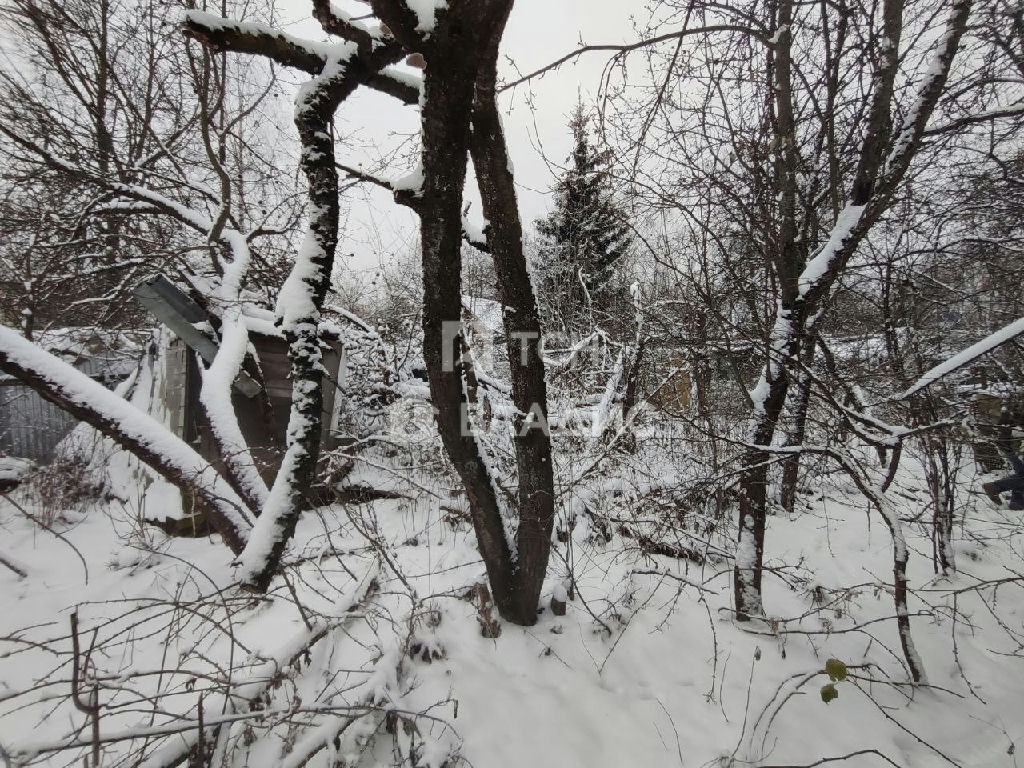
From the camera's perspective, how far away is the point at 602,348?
6.72 m

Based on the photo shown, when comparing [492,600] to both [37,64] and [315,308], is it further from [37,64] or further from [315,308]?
[37,64]

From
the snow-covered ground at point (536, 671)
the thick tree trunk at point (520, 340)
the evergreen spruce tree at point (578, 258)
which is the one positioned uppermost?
the evergreen spruce tree at point (578, 258)

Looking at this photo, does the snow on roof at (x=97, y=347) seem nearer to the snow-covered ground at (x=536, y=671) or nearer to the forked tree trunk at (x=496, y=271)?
the snow-covered ground at (x=536, y=671)

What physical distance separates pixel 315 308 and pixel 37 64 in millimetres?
6551

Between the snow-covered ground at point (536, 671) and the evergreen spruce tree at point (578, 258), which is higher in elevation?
the evergreen spruce tree at point (578, 258)

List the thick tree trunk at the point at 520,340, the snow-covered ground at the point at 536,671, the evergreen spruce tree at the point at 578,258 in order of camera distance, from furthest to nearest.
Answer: the evergreen spruce tree at the point at 578,258, the thick tree trunk at the point at 520,340, the snow-covered ground at the point at 536,671

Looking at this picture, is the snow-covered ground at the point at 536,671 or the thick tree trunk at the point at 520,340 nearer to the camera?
the snow-covered ground at the point at 536,671

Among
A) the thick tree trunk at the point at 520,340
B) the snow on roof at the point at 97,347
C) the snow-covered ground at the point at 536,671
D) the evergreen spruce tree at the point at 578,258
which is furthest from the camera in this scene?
the evergreen spruce tree at the point at 578,258

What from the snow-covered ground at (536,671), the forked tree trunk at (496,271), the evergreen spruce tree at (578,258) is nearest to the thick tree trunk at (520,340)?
the forked tree trunk at (496,271)

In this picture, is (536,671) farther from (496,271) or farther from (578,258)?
(578,258)

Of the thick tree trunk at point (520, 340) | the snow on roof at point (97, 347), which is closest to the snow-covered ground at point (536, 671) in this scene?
the thick tree trunk at point (520, 340)

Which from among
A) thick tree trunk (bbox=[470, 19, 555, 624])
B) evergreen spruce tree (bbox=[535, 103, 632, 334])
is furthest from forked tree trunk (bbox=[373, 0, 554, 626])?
evergreen spruce tree (bbox=[535, 103, 632, 334])

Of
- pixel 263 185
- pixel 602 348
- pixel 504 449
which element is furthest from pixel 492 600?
pixel 263 185

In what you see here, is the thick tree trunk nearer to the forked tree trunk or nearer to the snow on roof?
the forked tree trunk
